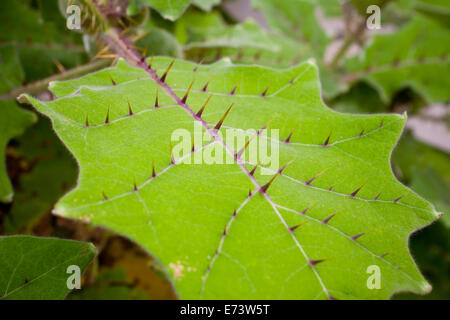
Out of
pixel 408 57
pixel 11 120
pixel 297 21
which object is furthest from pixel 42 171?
pixel 408 57

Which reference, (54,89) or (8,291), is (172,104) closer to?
(54,89)

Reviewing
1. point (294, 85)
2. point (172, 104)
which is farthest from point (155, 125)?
point (294, 85)

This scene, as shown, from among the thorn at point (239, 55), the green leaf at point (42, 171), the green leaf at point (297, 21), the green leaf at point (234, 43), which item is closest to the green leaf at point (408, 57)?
the green leaf at point (297, 21)

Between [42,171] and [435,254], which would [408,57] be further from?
[42,171]

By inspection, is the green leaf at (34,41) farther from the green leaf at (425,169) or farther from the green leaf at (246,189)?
the green leaf at (425,169)

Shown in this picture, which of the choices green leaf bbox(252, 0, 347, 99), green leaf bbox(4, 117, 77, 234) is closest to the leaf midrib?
green leaf bbox(4, 117, 77, 234)

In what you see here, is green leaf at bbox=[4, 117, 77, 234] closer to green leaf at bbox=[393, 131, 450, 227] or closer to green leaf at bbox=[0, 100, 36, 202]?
green leaf at bbox=[0, 100, 36, 202]
